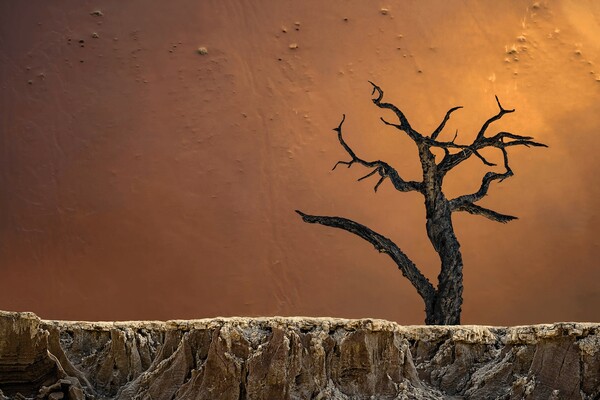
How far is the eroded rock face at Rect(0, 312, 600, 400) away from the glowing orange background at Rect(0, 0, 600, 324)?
4.36 meters

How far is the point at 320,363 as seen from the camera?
2.68 m

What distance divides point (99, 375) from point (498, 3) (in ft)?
19.0

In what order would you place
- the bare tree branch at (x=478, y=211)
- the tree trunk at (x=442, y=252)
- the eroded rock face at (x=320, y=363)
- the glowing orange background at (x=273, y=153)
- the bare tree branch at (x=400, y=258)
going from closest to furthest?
the eroded rock face at (x=320, y=363) → the tree trunk at (x=442, y=252) → the bare tree branch at (x=400, y=258) → the bare tree branch at (x=478, y=211) → the glowing orange background at (x=273, y=153)

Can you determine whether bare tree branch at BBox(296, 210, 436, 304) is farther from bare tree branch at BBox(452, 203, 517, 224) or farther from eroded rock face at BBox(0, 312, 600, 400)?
eroded rock face at BBox(0, 312, 600, 400)

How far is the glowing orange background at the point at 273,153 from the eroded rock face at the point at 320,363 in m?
4.36

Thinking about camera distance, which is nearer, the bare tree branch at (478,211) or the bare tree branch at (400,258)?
the bare tree branch at (400,258)

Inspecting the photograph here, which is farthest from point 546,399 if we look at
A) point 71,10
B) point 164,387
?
point 71,10

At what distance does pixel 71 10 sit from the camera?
25.4ft

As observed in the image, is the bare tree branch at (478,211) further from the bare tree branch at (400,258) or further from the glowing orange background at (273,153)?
the glowing orange background at (273,153)

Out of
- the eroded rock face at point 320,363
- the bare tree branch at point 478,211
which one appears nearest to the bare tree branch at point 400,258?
the bare tree branch at point 478,211

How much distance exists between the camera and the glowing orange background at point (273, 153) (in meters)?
7.30

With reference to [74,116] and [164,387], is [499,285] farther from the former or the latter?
[164,387]

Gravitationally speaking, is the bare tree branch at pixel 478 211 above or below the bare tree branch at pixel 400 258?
above

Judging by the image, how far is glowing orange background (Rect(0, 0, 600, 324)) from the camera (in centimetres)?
730
